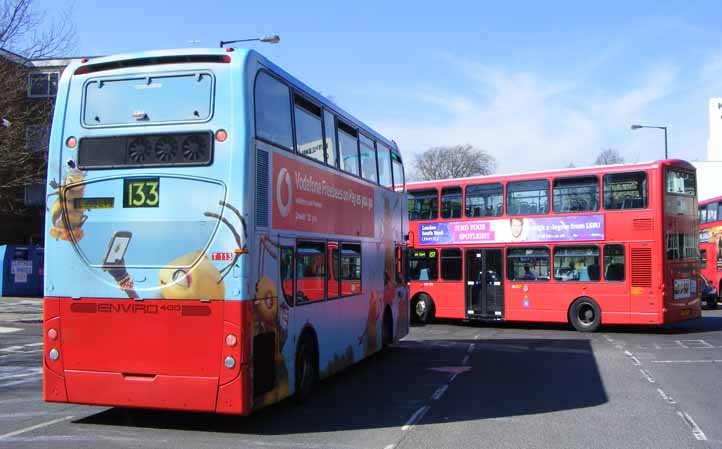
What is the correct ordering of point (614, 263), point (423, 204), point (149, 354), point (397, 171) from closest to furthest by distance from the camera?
1. point (149, 354)
2. point (397, 171)
3. point (614, 263)
4. point (423, 204)

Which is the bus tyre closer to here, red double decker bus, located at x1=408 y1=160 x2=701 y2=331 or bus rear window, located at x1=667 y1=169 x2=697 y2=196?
red double decker bus, located at x1=408 y1=160 x2=701 y2=331

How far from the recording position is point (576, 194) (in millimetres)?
18531

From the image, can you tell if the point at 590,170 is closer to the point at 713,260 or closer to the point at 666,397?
the point at 666,397

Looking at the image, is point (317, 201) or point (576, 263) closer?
point (317, 201)

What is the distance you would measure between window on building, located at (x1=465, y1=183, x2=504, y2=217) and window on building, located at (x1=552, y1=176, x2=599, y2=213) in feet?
5.30

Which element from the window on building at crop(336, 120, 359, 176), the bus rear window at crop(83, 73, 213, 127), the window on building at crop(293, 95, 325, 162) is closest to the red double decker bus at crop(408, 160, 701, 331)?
the window on building at crop(336, 120, 359, 176)

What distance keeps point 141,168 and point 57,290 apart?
1.64m

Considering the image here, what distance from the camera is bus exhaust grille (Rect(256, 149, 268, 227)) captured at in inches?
295

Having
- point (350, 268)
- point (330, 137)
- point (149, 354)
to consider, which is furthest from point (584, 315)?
point (149, 354)

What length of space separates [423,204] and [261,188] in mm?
14394

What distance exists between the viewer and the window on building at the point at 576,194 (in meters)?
18.2

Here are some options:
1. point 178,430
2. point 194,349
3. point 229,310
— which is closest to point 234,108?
point 229,310

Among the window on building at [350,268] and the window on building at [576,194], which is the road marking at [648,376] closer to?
the window on building at [350,268]

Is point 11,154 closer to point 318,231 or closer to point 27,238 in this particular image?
Result: point 318,231
